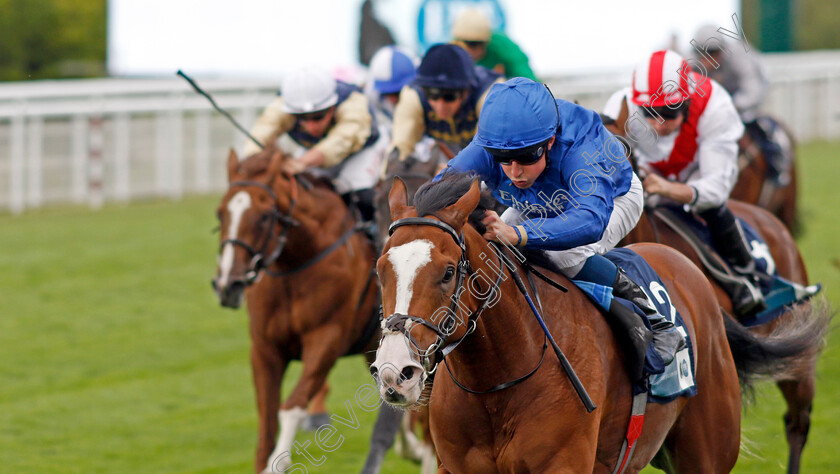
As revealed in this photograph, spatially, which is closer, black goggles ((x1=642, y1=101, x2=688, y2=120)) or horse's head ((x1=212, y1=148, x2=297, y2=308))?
black goggles ((x1=642, y1=101, x2=688, y2=120))

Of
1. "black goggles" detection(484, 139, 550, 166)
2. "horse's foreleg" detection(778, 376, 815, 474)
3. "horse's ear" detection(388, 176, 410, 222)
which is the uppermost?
"black goggles" detection(484, 139, 550, 166)

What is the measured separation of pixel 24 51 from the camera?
1870 cm

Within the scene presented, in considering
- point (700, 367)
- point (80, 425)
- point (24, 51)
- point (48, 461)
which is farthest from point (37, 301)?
point (24, 51)

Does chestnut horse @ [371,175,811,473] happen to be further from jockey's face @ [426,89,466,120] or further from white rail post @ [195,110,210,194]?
white rail post @ [195,110,210,194]

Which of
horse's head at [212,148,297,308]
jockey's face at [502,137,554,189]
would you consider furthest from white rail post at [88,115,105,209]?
jockey's face at [502,137,554,189]

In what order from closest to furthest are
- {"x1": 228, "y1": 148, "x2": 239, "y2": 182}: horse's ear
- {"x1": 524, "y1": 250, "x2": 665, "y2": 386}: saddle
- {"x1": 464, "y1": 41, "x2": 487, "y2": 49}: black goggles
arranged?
{"x1": 524, "y1": 250, "x2": 665, "y2": 386}: saddle, {"x1": 228, "y1": 148, "x2": 239, "y2": 182}: horse's ear, {"x1": 464, "y1": 41, "x2": 487, "y2": 49}: black goggles

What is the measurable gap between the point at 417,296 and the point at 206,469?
336cm

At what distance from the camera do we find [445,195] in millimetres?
2752

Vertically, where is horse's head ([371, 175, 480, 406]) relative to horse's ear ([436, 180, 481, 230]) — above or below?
below

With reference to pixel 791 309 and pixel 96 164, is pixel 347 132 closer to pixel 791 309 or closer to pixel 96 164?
pixel 791 309

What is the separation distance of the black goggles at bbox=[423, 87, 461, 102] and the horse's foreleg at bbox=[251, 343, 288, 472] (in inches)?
61.4

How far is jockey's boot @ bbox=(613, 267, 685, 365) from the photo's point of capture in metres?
3.44

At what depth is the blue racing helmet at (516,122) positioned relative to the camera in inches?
121

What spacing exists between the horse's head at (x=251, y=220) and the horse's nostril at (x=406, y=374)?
104 inches
